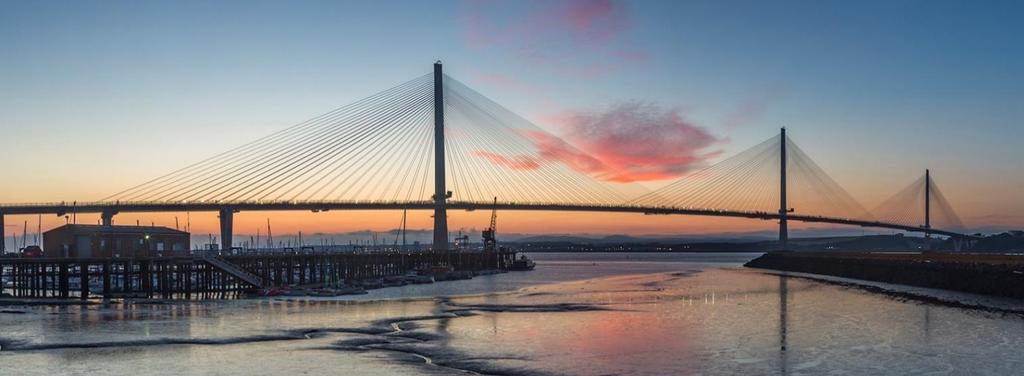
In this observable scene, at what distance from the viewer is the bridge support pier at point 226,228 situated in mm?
86125

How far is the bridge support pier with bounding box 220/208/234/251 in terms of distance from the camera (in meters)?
86.1

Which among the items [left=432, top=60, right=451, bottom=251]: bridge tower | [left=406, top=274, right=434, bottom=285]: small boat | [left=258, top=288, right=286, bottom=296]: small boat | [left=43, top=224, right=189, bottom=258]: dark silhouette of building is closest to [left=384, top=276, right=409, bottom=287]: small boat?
[left=406, top=274, right=434, bottom=285]: small boat

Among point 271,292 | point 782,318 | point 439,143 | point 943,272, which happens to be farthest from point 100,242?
point 943,272

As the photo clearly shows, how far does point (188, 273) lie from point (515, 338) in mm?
36339

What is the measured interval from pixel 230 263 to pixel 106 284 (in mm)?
9501

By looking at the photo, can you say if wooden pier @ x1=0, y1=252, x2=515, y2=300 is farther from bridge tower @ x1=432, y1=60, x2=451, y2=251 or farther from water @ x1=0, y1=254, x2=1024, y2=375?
water @ x1=0, y1=254, x2=1024, y2=375

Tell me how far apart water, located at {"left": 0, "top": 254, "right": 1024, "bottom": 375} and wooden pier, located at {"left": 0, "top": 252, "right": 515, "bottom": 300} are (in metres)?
11.1

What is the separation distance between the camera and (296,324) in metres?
34.7

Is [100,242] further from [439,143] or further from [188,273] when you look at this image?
[439,143]

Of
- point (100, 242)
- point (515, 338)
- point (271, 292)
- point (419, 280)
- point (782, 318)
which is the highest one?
point (100, 242)

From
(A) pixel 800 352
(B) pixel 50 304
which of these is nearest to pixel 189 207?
(B) pixel 50 304

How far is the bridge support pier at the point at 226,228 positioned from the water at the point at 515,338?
40.8 m

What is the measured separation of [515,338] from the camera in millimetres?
29906

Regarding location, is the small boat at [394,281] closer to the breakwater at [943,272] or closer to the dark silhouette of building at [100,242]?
the dark silhouette of building at [100,242]
